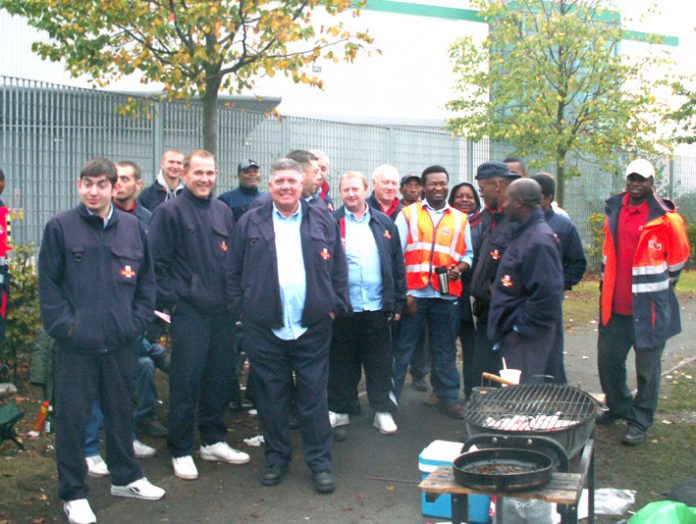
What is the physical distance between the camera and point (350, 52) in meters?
9.48

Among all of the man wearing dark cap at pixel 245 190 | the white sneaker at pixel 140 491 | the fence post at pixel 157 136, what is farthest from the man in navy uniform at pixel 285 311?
the fence post at pixel 157 136

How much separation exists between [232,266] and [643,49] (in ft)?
48.5

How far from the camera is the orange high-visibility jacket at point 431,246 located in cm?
739

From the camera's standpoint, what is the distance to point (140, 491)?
5.56 metres

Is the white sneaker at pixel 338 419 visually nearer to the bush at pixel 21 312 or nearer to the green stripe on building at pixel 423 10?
the bush at pixel 21 312

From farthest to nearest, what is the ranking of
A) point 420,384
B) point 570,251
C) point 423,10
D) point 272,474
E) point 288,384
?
point 423,10, point 420,384, point 570,251, point 288,384, point 272,474

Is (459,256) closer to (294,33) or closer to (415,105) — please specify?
(294,33)

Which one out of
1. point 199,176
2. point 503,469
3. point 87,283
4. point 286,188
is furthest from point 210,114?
point 503,469

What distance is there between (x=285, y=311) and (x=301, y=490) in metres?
1.16

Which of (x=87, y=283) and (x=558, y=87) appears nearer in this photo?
(x=87, y=283)

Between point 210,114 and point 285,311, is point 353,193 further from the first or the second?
point 210,114

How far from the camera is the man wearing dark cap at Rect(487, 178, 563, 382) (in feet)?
18.4

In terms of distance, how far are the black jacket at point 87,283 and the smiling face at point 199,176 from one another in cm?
84

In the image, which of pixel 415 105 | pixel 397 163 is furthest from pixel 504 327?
pixel 415 105
